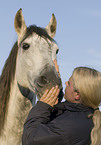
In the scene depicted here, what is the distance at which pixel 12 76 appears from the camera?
13.7 feet

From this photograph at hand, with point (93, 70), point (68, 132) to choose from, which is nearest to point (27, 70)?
point (93, 70)

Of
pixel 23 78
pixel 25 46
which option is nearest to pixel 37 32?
pixel 25 46

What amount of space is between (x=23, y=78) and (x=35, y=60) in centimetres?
42

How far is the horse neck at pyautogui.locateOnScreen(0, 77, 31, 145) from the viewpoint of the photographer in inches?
150

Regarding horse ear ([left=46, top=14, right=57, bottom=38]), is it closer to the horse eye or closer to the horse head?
the horse head

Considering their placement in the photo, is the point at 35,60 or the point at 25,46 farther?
the point at 25,46

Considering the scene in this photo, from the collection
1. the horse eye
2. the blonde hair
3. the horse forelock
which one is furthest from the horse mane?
the blonde hair

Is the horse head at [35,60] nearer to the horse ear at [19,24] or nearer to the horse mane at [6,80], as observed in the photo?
the horse ear at [19,24]

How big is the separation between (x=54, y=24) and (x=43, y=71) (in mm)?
1789

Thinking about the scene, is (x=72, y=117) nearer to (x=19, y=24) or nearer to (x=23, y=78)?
(x=23, y=78)

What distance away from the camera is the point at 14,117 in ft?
12.9

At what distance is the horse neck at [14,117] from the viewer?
3.81 metres

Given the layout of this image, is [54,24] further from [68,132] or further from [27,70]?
[68,132]

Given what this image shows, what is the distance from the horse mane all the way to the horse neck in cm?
7
